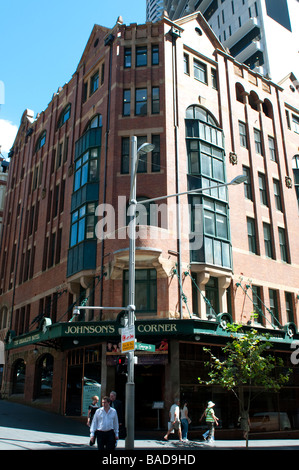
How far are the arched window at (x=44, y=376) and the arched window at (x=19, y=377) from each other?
253 cm

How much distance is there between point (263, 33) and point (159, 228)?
4683 centimetres

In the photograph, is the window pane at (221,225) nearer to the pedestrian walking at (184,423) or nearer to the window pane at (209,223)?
the window pane at (209,223)

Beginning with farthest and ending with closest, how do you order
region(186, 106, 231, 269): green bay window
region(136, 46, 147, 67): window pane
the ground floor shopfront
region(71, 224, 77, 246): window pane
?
region(136, 46, 147, 67): window pane → region(71, 224, 77, 246): window pane → region(186, 106, 231, 269): green bay window → the ground floor shopfront

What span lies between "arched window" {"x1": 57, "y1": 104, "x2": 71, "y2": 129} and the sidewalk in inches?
841

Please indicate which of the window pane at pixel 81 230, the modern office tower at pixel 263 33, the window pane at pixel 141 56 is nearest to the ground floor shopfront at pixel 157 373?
the window pane at pixel 81 230

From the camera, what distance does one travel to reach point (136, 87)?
26609 mm

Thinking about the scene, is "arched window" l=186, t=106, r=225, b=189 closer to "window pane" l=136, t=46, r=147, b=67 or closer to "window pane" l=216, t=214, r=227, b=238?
"window pane" l=216, t=214, r=227, b=238

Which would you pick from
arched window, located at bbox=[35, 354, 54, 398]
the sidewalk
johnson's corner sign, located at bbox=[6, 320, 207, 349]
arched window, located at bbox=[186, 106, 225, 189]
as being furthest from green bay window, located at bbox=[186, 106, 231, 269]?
arched window, located at bbox=[35, 354, 54, 398]

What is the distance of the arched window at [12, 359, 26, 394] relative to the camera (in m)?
29.4

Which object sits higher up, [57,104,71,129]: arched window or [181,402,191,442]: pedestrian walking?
[57,104,71,129]: arched window

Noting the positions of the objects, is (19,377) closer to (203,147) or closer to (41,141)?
(41,141)

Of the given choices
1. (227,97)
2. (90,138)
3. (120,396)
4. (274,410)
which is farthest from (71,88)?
(274,410)

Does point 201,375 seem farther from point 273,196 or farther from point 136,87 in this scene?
point 136,87

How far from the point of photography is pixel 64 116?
3359 centimetres
